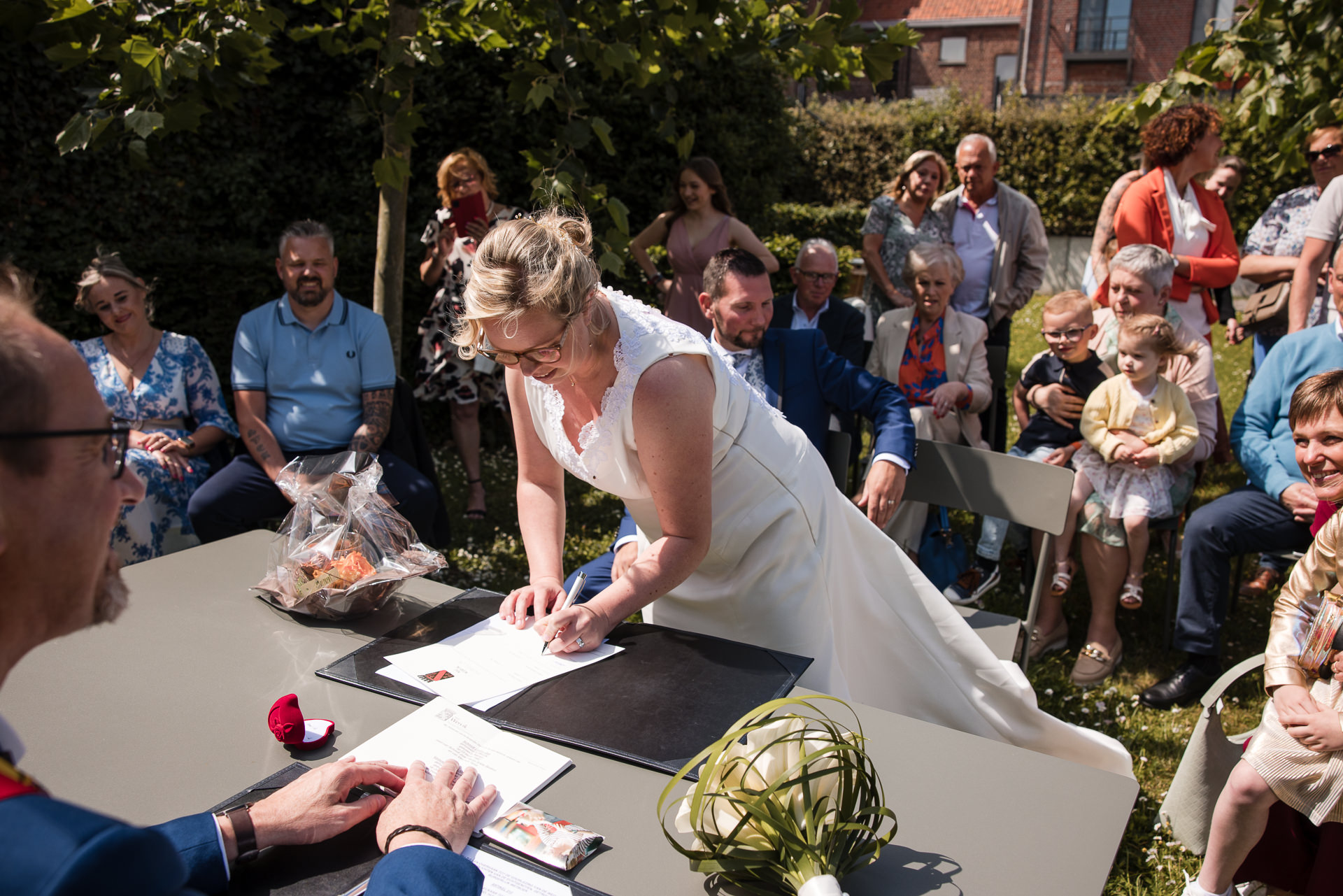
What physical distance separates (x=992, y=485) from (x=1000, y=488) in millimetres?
32

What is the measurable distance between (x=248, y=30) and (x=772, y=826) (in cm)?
370

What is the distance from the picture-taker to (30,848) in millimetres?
776

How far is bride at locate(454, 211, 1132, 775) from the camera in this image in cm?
200

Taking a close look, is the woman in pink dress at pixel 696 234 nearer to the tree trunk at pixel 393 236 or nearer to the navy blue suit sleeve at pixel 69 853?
the tree trunk at pixel 393 236

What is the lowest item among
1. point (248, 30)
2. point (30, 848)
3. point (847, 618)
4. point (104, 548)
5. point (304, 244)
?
point (847, 618)

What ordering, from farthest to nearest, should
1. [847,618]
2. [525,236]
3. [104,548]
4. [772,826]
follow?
[847,618] → [525,236] → [772,826] → [104,548]

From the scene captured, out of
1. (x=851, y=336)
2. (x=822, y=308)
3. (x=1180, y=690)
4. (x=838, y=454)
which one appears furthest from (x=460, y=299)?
(x=1180, y=690)

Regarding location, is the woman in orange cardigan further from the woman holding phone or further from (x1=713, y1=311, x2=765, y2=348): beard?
the woman holding phone

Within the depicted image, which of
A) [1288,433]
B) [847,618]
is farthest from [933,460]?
[1288,433]

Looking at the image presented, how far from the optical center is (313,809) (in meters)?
1.34

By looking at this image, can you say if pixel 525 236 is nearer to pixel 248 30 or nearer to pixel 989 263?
pixel 248 30

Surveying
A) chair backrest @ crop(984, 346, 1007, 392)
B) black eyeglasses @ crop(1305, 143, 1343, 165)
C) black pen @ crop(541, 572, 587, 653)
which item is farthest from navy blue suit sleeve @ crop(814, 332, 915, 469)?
black eyeglasses @ crop(1305, 143, 1343, 165)

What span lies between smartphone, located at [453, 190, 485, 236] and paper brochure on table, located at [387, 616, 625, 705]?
13.2 ft

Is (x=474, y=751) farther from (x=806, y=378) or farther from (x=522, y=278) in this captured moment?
(x=806, y=378)
